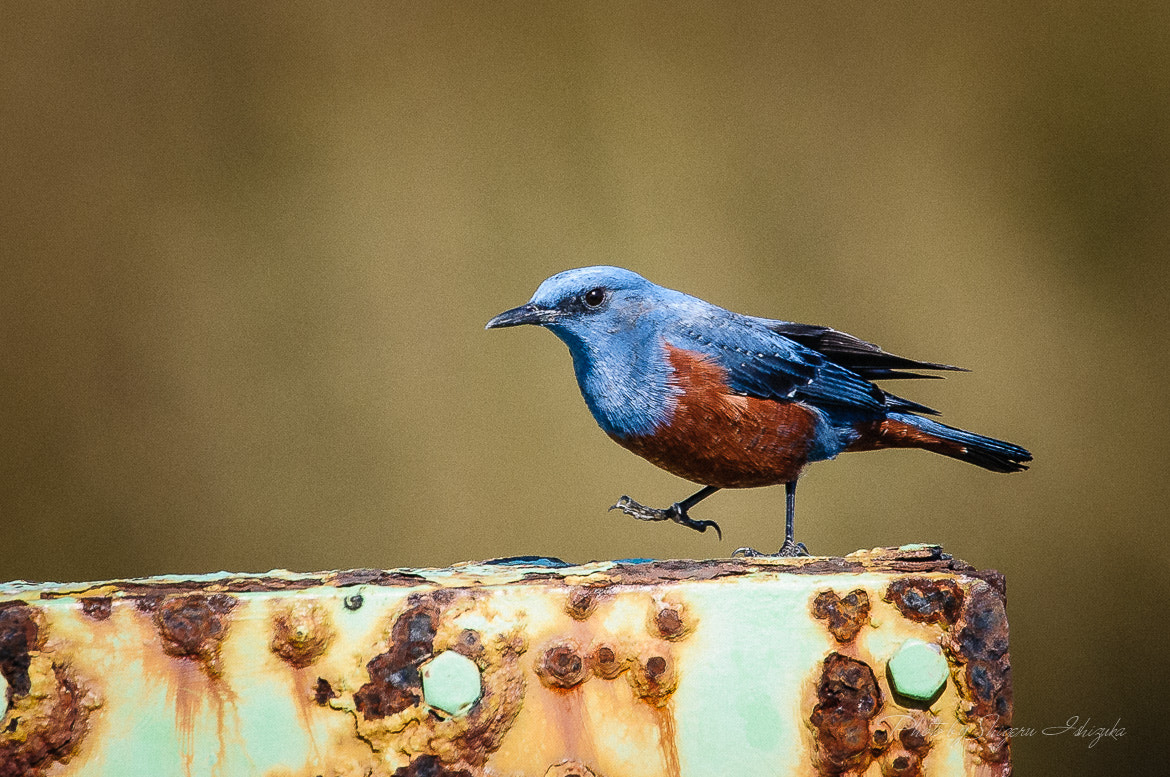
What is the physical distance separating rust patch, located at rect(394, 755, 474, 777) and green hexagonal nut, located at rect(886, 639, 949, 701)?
43 cm

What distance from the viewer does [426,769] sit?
998mm

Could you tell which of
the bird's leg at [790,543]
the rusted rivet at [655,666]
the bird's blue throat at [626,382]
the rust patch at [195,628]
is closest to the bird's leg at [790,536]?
the bird's leg at [790,543]

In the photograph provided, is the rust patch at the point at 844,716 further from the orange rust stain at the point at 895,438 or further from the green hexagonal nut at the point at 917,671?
the orange rust stain at the point at 895,438

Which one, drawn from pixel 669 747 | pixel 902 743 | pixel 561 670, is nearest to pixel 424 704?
pixel 561 670

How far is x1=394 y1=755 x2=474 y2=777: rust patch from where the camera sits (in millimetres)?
997

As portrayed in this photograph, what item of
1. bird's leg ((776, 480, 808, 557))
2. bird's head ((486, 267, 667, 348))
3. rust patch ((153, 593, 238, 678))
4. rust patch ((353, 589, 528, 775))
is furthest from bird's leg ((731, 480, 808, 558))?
rust patch ((153, 593, 238, 678))

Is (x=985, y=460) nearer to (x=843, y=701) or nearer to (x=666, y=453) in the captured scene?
(x=666, y=453)

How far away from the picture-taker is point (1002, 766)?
40.5 inches

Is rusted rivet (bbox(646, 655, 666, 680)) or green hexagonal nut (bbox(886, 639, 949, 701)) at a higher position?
rusted rivet (bbox(646, 655, 666, 680))

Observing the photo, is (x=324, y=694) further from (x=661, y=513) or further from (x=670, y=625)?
(x=661, y=513)

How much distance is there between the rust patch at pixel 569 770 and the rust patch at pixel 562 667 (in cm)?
7

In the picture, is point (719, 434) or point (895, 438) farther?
point (895, 438)

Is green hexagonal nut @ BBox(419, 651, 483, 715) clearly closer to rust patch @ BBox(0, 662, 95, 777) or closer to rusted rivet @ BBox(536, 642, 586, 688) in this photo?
rusted rivet @ BBox(536, 642, 586, 688)

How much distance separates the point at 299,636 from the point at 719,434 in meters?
0.69
